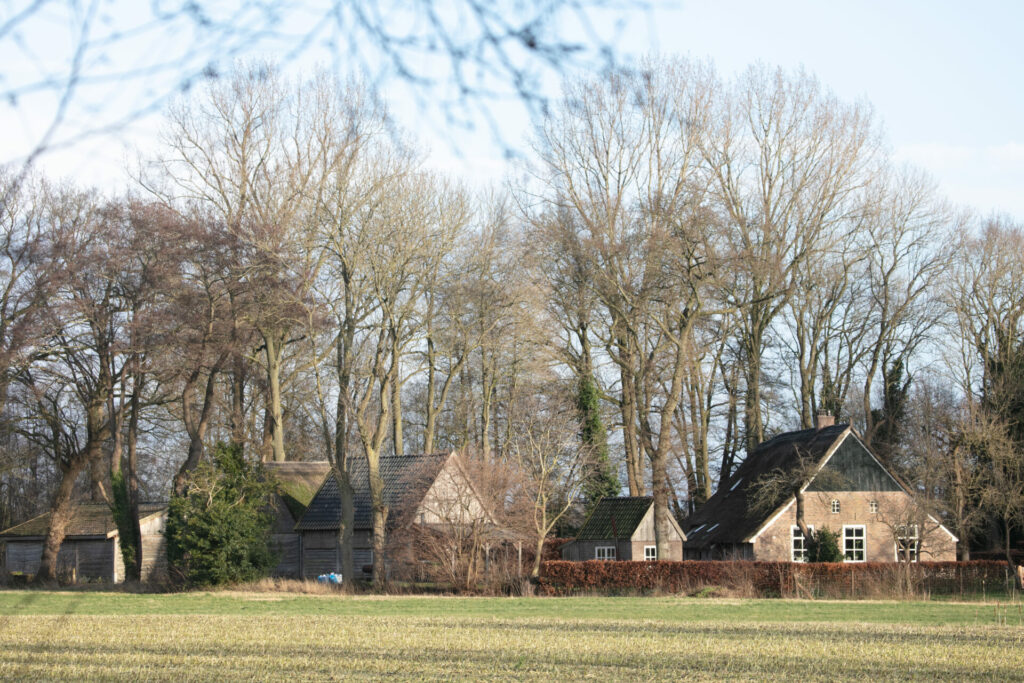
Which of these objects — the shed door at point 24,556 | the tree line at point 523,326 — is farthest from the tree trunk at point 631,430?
the shed door at point 24,556

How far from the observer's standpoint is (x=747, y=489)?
128 feet

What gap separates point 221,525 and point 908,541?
71.5 ft

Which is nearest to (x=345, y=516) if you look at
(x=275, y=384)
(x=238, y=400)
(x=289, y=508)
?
(x=275, y=384)

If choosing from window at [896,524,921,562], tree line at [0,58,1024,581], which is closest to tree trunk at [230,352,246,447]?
tree line at [0,58,1024,581]

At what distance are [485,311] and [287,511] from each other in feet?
36.3

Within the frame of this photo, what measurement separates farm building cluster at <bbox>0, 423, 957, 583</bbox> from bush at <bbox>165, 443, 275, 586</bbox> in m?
2.42

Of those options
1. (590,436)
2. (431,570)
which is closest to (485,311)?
(590,436)

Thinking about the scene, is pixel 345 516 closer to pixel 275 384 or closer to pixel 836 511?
pixel 275 384

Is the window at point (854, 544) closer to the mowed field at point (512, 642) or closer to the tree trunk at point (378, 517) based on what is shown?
the mowed field at point (512, 642)

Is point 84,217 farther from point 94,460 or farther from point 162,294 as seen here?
point 94,460

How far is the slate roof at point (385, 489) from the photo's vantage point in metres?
35.6

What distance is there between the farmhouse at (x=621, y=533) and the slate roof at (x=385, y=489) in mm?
7113

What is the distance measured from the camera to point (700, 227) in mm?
33344

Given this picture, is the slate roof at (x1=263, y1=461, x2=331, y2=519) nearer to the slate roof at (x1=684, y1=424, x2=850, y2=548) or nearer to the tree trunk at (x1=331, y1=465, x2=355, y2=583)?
the tree trunk at (x1=331, y1=465, x2=355, y2=583)
